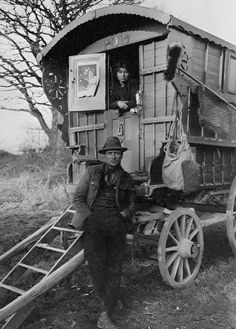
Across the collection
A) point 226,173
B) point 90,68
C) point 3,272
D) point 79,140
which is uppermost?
point 90,68

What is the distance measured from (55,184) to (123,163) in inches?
300

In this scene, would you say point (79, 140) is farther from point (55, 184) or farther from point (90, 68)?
point (55, 184)

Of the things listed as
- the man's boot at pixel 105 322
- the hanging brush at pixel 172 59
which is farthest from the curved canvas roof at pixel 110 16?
the man's boot at pixel 105 322

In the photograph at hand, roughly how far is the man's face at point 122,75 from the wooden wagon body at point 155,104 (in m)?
0.24

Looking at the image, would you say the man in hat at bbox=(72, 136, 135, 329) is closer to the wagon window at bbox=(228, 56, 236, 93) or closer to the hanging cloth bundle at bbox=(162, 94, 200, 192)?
the hanging cloth bundle at bbox=(162, 94, 200, 192)

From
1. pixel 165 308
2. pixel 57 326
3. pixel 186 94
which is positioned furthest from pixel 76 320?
pixel 186 94

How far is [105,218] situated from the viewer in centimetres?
451

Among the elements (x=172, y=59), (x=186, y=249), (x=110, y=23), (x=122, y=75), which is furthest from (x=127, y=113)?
(x=186, y=249)

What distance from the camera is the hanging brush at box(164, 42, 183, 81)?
493 cm

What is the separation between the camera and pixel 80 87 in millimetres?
6730

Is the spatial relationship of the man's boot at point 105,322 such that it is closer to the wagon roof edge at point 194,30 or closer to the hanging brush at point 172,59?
the hanging brush at point 172,59

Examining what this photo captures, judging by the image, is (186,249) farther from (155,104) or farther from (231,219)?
(155,104)

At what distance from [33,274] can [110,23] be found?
4.14 m

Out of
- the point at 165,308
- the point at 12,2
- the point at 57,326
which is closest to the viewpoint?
the point at 57,326
